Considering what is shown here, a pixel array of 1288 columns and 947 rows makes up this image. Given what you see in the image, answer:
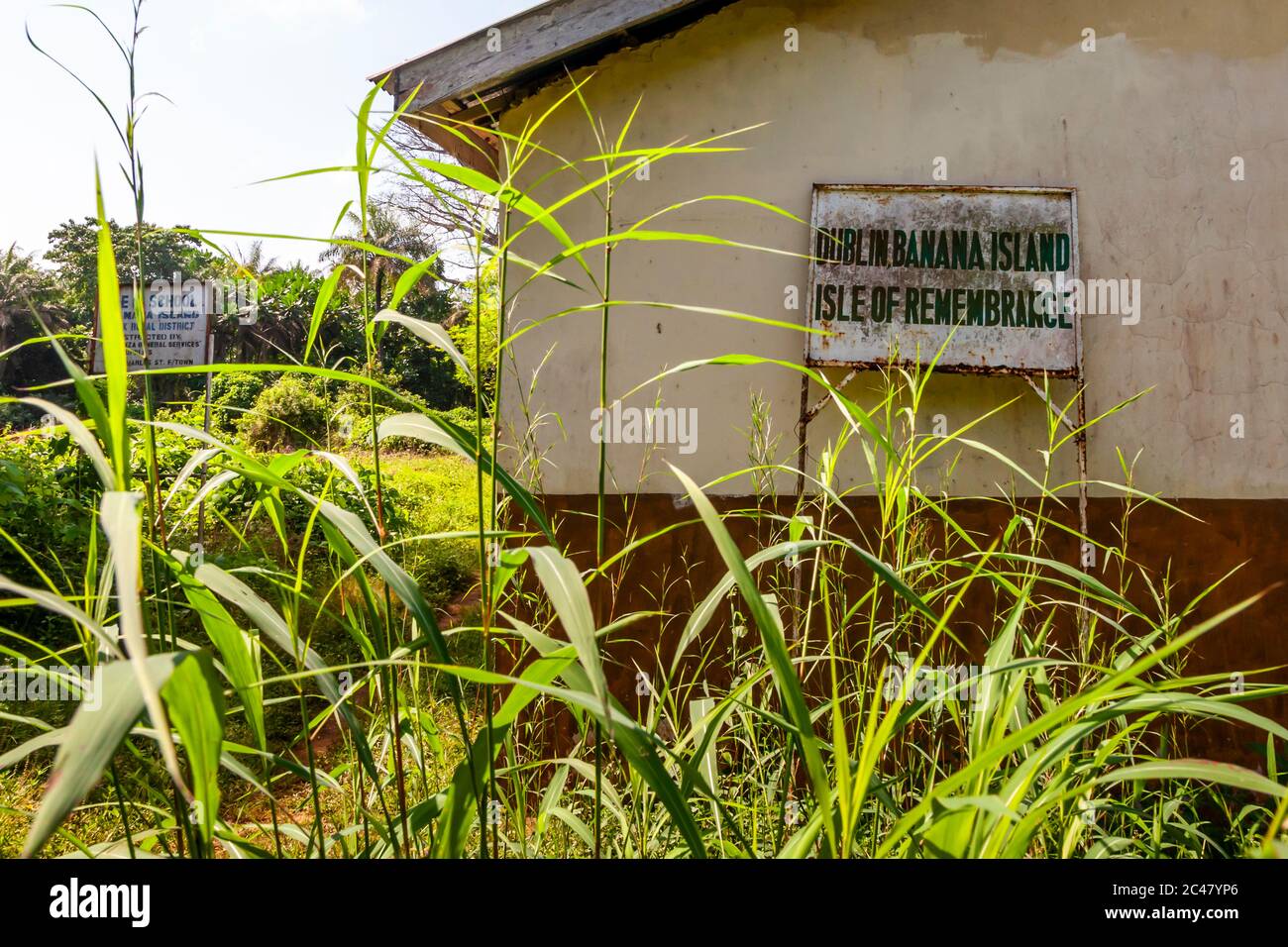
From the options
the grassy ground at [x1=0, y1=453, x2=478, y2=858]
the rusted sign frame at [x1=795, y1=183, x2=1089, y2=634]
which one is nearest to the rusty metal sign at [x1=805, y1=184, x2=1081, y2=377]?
the rusted sign frame at [x1=795, y1=183, x2=1089, y2=634]

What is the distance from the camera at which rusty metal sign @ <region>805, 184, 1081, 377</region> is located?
404 cm

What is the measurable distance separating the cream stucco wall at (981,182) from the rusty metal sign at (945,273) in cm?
18

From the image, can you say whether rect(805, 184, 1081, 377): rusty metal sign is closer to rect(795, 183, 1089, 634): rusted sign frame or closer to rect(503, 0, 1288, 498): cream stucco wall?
rect(795, 183, 1089, 634): rusted sign frame

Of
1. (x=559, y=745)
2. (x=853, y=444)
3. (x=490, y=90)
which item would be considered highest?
(x=490, y=90)

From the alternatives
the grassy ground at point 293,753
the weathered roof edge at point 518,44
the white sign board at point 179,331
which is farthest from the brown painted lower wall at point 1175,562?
the white sign board at point 179,331

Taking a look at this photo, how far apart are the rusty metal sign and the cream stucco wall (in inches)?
6.9

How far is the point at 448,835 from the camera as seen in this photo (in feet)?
3.42

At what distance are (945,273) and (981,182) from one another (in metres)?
0.53

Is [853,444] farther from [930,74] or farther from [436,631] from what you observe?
[436,631]

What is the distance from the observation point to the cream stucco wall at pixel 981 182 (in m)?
4.20
